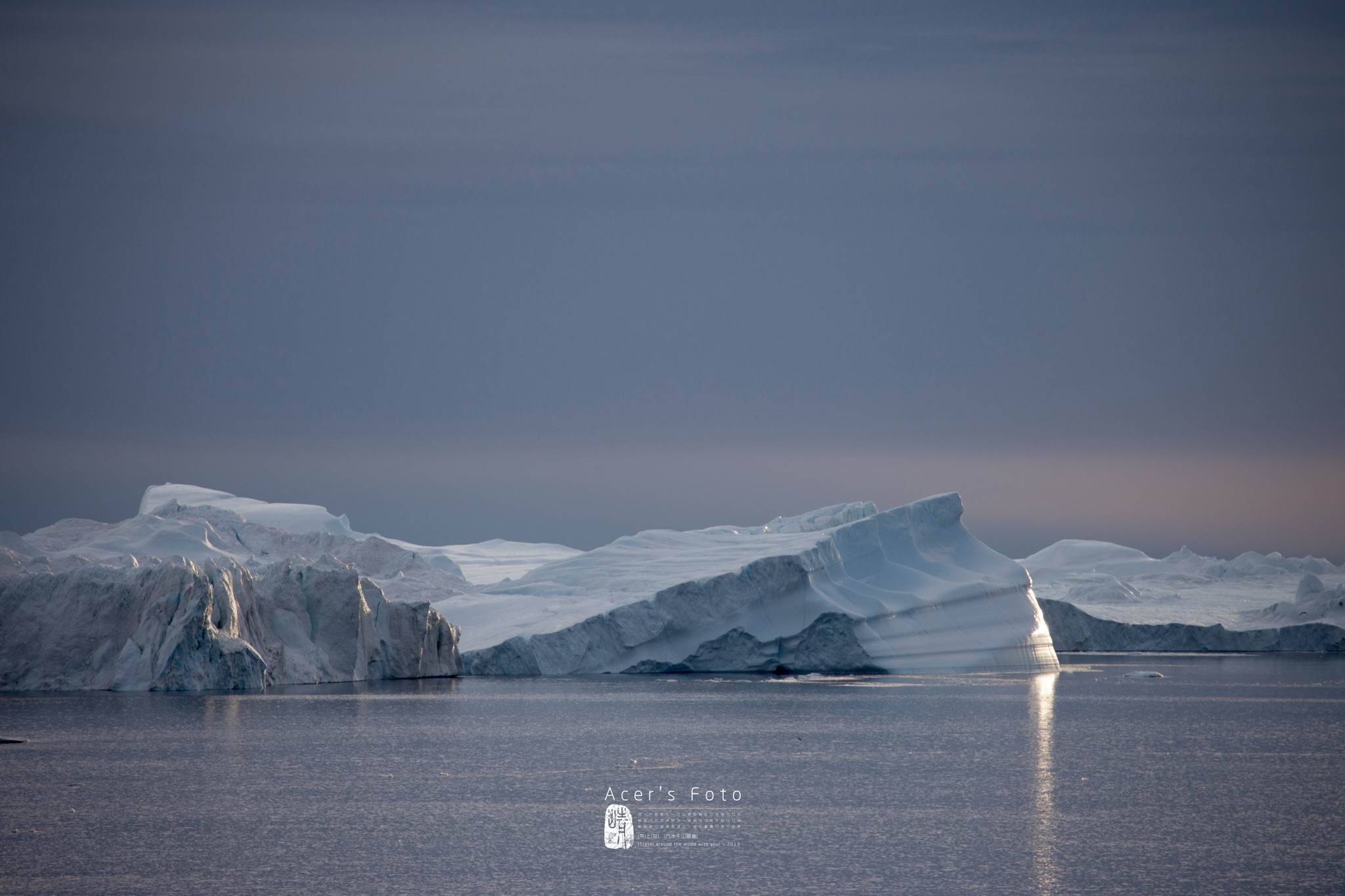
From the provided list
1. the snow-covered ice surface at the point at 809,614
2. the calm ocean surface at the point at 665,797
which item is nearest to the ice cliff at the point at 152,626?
the calm ocean surface at the point at 665,797

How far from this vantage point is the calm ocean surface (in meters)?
11.5

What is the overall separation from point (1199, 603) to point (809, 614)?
4057 cm

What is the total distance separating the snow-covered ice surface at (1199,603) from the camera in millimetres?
59375

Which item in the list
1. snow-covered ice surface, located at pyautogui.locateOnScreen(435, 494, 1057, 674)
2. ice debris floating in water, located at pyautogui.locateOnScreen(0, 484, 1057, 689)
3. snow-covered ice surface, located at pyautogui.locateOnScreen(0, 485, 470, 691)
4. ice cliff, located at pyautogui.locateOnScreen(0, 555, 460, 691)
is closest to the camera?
ice cliff, located at pyautogui.locateOnScreen(0, 555, 460, 691)

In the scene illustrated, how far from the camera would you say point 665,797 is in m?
15.6

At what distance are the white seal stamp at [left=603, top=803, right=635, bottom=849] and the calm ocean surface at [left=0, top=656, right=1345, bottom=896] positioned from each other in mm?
113

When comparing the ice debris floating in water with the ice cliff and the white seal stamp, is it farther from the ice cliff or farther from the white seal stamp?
the white seal stamp

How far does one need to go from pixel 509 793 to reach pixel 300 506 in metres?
52.7

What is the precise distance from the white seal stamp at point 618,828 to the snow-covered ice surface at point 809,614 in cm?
2153

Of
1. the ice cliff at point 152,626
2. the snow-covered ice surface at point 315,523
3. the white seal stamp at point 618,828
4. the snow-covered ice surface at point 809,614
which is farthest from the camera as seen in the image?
the snow-covered ice surface at point 315,523

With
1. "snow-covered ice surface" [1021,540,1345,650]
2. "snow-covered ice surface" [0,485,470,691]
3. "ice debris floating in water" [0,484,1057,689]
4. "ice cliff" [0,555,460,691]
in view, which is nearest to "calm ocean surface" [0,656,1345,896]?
"ice cliff" [0,555,460,691]

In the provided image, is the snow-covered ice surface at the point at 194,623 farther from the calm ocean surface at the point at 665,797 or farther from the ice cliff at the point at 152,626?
the calm ocean surface at the point at 665,797

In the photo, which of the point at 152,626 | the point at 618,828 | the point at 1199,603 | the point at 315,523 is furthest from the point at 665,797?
the point at 1199,603

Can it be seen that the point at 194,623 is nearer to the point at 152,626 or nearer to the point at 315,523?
the point at 152,626
